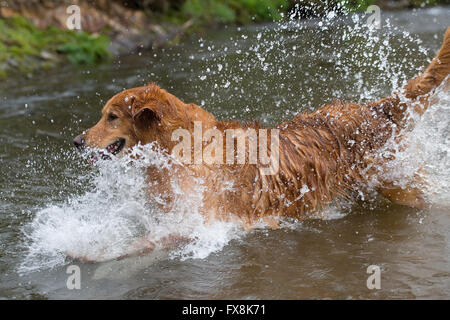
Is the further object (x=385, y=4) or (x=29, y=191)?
(x=385, y=4)

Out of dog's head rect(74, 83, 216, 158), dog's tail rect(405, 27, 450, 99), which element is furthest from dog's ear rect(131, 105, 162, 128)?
dog's tail rect(405, 27, 450, 99)

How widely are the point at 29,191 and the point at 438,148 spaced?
15.3ft

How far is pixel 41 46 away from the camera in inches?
524

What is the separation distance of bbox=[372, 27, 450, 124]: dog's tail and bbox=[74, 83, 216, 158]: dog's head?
1863 millimetres

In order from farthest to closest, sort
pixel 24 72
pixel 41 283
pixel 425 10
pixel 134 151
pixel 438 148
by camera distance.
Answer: pixel 425 10, pixel 24 72, pixel 438 148, pixel 134 151, pixel 41 283

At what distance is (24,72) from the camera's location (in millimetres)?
12133

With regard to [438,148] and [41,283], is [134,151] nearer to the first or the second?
[41,283]

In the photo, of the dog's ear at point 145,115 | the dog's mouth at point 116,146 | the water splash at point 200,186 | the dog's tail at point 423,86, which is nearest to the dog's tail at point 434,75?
the dog's tail at point 423,86

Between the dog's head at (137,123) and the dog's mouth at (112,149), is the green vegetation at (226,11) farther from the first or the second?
the dog's mouth at (112,149)

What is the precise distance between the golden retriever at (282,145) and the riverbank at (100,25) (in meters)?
5.58

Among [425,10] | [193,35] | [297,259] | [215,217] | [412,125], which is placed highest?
[425,10]

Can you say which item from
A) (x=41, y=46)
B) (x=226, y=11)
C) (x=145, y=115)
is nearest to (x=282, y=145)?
(x=145, y=115)

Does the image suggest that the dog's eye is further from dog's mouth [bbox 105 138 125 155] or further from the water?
the water
